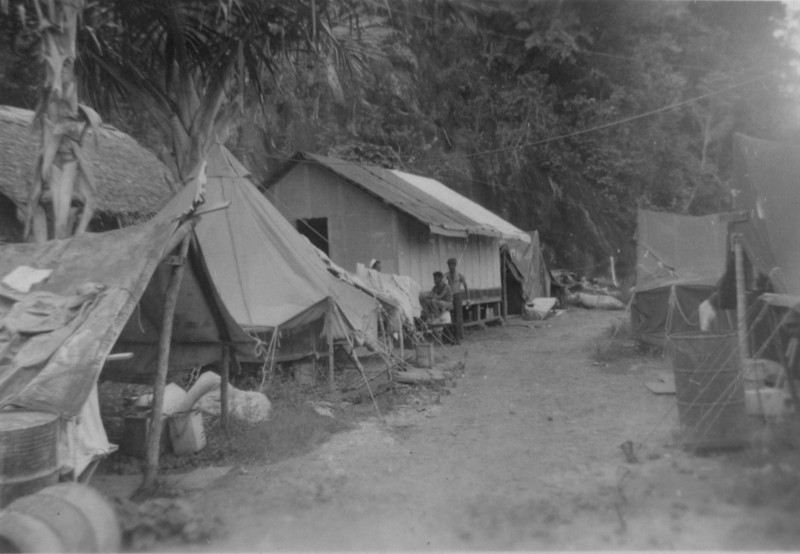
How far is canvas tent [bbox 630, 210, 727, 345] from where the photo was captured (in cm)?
1184

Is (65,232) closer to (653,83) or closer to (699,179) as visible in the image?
(653,83)

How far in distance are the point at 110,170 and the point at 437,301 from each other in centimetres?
689

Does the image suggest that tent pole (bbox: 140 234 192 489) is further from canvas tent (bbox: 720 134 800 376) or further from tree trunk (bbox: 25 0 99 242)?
canvas tent (bbox: 720 134 800 376)

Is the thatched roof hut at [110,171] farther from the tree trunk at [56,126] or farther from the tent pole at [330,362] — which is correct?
the tent pole at [330,362]

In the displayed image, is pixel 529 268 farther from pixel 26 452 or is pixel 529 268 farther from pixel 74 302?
pixel 26 452

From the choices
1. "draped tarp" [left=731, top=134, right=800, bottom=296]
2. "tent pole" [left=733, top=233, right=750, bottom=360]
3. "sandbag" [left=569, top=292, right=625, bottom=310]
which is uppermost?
"draped tarp" [left=731, top=134, right=800, bottom=296]

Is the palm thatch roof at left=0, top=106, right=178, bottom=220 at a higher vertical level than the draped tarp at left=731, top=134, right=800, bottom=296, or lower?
higher

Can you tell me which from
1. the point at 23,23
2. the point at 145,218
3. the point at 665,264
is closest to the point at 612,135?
the point at 665,264

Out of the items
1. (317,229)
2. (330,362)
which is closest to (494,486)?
(330,362)

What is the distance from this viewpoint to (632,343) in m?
13.6

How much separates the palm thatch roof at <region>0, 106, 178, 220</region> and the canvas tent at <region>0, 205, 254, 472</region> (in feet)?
12.1

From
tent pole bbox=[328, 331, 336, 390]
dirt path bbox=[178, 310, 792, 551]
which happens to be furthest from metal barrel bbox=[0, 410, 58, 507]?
tent pole bbox=[328, 331, 336, 390]

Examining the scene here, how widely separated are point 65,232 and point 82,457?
3.25 meters

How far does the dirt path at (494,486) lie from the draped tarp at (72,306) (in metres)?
1.51
